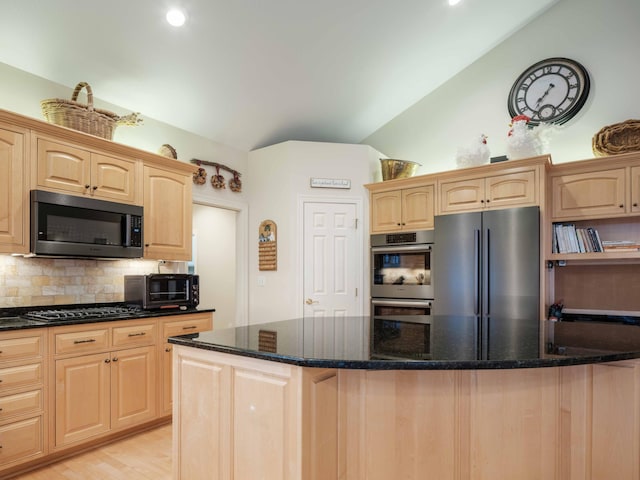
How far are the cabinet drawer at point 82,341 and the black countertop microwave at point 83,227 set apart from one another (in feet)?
1.78

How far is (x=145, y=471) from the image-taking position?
235 cm

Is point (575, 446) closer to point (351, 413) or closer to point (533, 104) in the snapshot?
point (351, 413)

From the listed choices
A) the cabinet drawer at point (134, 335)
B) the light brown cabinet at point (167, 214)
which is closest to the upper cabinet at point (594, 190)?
the light brown cabinet at point (167, 214)

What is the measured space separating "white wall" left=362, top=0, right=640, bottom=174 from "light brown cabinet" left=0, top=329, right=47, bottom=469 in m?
3.90

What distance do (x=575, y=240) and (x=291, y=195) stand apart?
266cm

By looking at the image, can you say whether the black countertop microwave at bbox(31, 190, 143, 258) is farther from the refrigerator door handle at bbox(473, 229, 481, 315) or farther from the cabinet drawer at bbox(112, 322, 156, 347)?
the refrigerator door handle at bbox(473, 229, 481, 315)

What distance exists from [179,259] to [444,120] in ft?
10.4

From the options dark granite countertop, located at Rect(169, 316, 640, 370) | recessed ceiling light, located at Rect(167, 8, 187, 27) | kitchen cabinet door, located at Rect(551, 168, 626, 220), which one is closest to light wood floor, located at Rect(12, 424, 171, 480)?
dark granite countertop, located at Rect(169, 316, 640, 370)

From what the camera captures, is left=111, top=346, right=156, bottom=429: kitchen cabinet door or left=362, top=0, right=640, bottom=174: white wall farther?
left=362, top=0, right=640, bottom=174: white wall

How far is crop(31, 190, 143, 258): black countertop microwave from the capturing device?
8.32ft

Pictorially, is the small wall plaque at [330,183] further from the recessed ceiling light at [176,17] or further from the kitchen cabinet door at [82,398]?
the kitchen cabinet door at [82,398]

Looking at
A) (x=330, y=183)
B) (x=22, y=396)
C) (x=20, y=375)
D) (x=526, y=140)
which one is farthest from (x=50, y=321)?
(x=526, y=140)

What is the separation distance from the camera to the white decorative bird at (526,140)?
339 cm

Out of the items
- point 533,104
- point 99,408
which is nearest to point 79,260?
point 99,408
